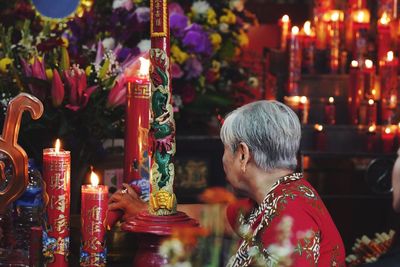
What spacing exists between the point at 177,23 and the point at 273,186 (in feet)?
7.35

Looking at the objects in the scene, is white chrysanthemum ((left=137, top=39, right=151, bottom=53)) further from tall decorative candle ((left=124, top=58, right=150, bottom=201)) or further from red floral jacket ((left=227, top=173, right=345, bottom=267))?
red floral jacket ((left=227, top=173, right=345, bottom=267))

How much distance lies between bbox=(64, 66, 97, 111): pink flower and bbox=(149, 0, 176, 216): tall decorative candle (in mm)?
649

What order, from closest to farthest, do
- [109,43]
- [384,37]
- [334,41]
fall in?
[109,43], [384,37], [334,41]

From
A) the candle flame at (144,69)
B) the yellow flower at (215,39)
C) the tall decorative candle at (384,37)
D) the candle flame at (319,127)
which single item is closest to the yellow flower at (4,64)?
the candle flame at (144,69)

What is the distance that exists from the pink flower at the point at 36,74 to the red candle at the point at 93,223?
771 millimetres

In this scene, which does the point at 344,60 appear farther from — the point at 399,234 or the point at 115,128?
the point at 399,234

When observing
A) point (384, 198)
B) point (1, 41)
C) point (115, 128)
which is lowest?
point (384, 198)

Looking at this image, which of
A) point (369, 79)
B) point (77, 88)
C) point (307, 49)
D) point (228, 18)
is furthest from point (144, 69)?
point (307, 49)

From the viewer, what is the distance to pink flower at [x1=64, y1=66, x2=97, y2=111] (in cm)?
323

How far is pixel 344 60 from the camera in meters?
7.06

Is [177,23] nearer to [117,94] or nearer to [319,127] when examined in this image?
[117,94]

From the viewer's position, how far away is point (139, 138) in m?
2.92

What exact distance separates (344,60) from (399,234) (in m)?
4.83

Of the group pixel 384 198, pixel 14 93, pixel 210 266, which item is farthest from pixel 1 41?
pixel 384 198
